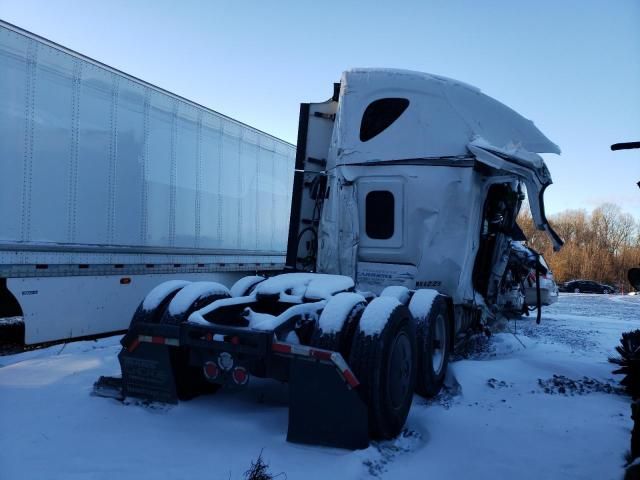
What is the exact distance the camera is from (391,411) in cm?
386

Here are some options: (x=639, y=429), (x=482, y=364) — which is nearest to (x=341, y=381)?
(x=639, y=429)

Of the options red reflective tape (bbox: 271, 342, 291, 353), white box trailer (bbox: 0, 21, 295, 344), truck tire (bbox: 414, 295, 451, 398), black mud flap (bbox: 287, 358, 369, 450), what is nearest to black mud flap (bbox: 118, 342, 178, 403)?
red reflective tape (bbox: 271, 342, 291, 353)

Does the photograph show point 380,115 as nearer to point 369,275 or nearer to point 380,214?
point 380,214

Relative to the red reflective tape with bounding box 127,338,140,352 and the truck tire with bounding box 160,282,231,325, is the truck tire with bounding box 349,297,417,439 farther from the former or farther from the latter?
the red reflective tape with bounding box 127,338,140,352

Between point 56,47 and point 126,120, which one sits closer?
point 56,47

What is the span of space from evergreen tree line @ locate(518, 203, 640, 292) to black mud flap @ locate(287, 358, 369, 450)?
1770 inches

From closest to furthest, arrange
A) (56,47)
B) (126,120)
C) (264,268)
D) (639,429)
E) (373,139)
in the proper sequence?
(639,429) → (373,139) → (56,47) → (126,120) → (264,268)

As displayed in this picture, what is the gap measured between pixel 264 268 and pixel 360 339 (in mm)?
8471

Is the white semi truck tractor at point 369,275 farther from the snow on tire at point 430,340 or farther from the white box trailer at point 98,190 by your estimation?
the white box trailer at point 98,190

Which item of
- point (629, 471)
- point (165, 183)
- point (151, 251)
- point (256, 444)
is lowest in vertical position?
point (256, 444)

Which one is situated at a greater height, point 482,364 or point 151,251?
point 151,251

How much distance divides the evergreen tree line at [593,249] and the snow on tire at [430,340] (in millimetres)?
42484

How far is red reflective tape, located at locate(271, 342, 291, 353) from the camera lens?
371cm

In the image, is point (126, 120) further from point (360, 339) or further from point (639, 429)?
point (639, 429)
